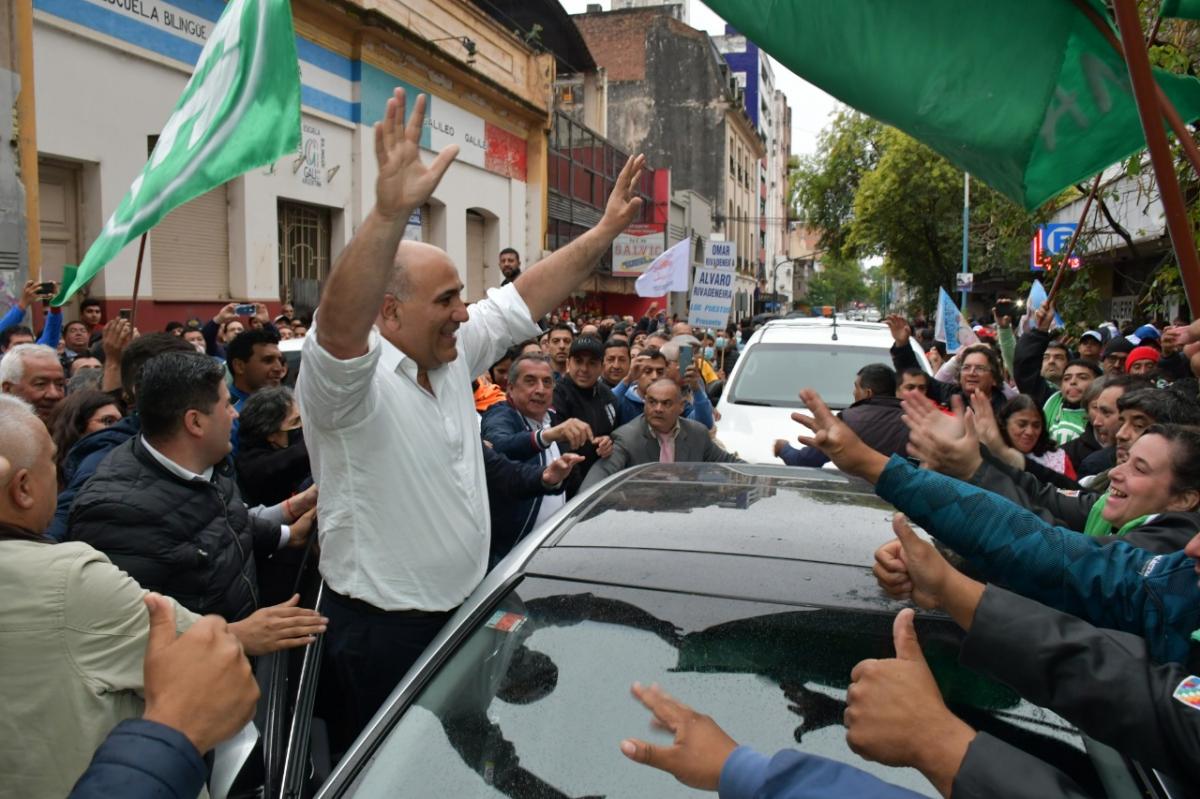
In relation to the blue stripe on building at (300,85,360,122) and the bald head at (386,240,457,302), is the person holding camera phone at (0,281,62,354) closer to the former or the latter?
the bald head at (386,240,457,302)

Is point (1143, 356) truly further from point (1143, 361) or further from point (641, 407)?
point (641, 407)

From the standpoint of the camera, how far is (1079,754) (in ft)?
5.65

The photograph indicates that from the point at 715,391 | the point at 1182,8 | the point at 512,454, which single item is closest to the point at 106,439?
the point at 512,454

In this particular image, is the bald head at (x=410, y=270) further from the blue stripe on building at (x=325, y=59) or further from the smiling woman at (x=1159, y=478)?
the blue stripe on building at (x=325, y=59)

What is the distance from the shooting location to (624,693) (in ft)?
6.28

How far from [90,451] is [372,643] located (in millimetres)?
1384

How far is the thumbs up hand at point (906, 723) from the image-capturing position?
4.61 ft

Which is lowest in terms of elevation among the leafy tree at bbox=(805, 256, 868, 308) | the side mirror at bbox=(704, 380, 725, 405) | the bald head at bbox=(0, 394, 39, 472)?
the side mirror at bbox=(704, 380, 725, 405)

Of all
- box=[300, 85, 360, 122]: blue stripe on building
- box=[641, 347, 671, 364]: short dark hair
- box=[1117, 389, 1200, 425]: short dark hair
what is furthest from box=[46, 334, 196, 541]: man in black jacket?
box=[300, 85, 360, 122]: blue stripe on building

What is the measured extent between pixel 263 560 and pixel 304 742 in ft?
3.33

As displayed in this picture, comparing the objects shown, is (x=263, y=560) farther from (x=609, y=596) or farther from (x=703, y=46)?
(x=703, y=46)

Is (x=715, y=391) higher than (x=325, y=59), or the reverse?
(x=325, y=59)

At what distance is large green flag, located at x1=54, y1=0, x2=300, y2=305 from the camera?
3.27 m

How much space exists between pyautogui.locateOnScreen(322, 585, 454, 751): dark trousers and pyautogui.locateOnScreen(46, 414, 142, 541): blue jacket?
0.96m
